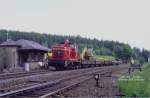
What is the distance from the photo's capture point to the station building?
161ft

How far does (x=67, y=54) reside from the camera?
50750mm

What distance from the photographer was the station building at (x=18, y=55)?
4906 centimetres

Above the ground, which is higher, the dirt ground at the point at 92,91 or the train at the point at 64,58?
the train at the point at 64,58

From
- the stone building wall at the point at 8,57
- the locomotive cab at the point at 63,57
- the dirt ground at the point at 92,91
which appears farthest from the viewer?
the locomotive cab at the point at 63,57

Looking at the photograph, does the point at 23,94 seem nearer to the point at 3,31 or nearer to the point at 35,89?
the point at 35,89

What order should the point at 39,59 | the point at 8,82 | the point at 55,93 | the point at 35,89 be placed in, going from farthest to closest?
the point at 39,59 → the point at 8,82 → the point at 35,89 → the point at 55,93

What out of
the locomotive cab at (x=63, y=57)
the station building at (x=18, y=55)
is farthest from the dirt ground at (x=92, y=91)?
the locomotive cab at (x=63, y=57)

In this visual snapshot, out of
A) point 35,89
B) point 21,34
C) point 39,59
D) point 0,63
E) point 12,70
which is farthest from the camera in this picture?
point 21,34

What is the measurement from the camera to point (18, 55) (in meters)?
52.7

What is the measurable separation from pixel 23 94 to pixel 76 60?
3626 centimetres

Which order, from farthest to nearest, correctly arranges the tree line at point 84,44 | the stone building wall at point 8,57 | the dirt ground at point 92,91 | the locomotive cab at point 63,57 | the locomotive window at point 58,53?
the tree line at point 84,44 < the locomotive window at point 58,53 < the locomotive cab at point 63,57 < the stone building wall at point 8,57 < the dirt ground at point 92,91

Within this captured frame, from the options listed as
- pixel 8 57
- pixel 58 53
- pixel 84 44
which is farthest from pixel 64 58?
pixel 84 44

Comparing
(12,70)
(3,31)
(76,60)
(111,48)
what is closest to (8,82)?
(12,70)

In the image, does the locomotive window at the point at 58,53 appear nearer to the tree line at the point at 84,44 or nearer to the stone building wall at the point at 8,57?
the stone building wall at the point at 8,57
